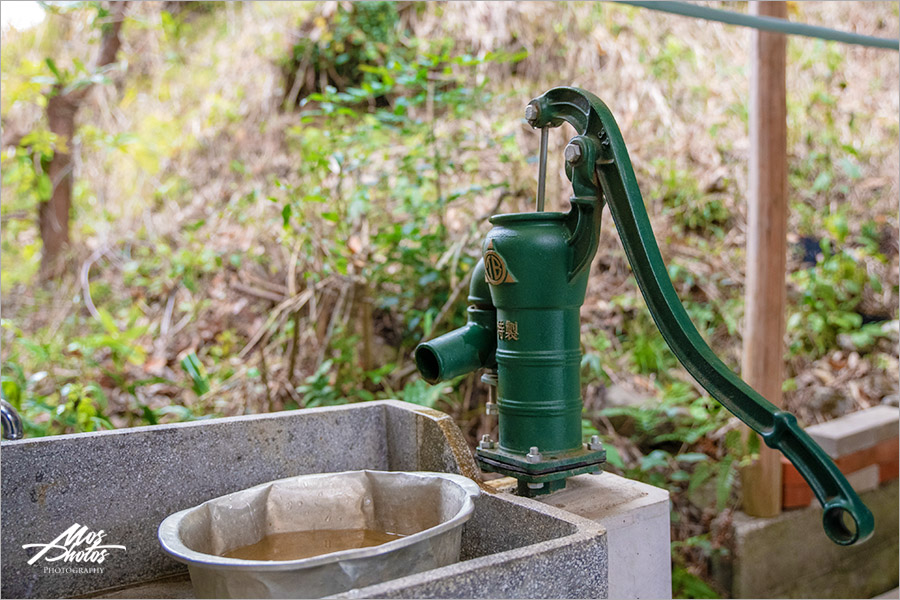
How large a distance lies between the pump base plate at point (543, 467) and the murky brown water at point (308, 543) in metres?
0.23

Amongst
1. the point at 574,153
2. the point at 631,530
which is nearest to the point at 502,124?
the point at 574,153

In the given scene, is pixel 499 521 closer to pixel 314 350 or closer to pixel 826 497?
pixel 826 497

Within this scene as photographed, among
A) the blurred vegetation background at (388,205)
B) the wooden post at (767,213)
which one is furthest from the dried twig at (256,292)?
the wooden post at (767,213)

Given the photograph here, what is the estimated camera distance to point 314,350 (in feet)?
11.9

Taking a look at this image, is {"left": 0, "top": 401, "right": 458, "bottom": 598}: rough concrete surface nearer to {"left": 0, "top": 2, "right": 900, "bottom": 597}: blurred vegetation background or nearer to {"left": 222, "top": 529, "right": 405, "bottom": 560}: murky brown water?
{"left": 222, "top": 529, "right": 405, "bottom": 560}: murky brown water

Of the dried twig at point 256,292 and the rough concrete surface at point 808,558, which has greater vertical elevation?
the dried twig at point 256,292

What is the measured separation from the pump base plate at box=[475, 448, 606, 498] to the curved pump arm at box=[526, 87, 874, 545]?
0.34m

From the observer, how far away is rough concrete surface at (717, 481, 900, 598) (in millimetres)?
3131

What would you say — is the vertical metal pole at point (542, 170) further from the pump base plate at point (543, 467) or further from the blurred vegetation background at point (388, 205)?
the blurred vegetation background at point (388, 205)

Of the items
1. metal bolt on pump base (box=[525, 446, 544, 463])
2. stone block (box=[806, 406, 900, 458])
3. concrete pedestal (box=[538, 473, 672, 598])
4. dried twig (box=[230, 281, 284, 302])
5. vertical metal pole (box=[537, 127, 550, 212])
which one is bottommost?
stone block (box=[806, 406, 900, 458])

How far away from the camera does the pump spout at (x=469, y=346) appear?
4.76ft

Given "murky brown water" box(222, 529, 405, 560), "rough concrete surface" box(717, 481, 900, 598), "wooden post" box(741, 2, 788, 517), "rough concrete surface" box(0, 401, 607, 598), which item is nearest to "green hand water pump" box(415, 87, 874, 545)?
"rough concrete surface" box(0, 401, 607, 598)

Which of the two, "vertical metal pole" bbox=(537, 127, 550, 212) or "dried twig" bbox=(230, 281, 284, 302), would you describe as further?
"dried twig" bbox=(230, 281, 284, 302)

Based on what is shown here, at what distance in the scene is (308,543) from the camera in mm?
1294
